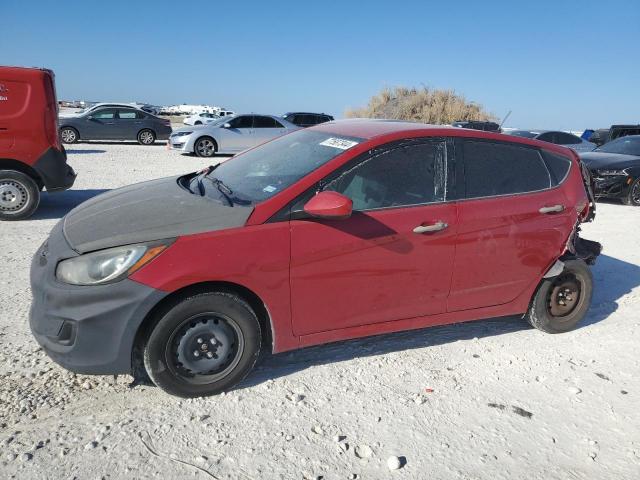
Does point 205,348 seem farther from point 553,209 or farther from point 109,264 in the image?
point 553,209

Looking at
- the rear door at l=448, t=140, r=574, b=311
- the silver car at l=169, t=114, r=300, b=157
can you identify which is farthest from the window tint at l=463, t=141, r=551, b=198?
the silver car at l=169, t=114, r=300, b=157

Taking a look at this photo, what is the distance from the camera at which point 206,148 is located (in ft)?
55.1

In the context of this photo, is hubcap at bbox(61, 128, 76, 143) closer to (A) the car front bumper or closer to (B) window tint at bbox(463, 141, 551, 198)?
(A) the car front bumper

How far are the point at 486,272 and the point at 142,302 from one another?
2.40m

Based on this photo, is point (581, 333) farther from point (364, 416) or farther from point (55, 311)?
point (55, 311)

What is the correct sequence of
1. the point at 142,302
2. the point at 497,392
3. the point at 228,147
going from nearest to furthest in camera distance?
the point at 142,302 → the point at 497,392 → the point at 228,147

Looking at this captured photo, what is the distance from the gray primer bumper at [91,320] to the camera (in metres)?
2.89

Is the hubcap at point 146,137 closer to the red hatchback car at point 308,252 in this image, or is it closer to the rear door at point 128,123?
the rear door at point 128,123

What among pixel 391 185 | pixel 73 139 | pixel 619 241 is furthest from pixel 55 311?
pixel 73 139

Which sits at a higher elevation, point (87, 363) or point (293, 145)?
point (293, 145)

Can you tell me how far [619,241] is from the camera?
762 cm

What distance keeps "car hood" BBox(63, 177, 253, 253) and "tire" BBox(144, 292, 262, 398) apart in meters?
0.42

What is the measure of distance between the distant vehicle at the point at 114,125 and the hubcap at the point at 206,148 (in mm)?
4819

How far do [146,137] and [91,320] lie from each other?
62.1ft
